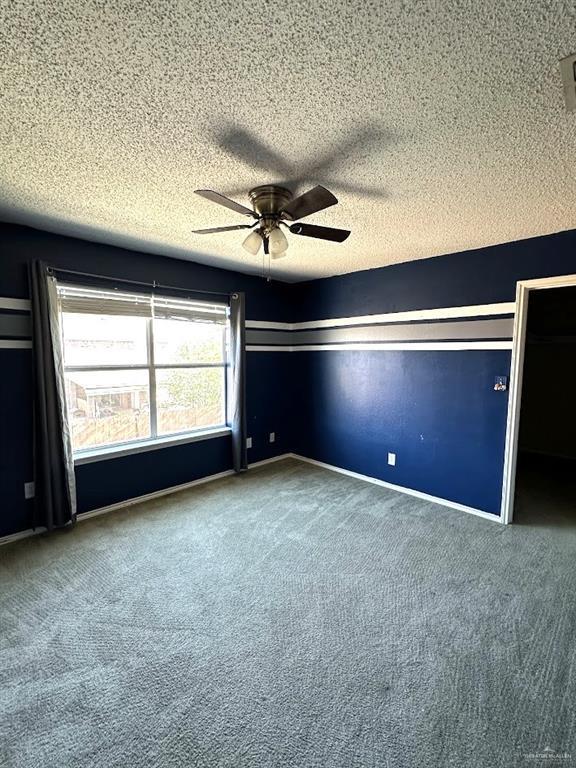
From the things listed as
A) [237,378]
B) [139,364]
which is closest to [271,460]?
[237,378]

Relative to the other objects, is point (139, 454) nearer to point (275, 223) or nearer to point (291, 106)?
point (275, 223)

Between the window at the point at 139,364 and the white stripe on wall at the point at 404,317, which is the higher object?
the white stripe on wall at the point at 404,317

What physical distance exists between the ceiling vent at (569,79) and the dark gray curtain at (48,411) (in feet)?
10.6

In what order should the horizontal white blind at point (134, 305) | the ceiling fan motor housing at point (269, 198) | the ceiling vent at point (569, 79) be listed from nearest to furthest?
the ceiling vent at point (569, 79)
the ceiling fan motor housing at point (269, 198)
the horizontal white blind at point (134, 305)

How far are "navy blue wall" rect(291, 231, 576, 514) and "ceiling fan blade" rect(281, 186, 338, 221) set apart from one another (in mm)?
2005

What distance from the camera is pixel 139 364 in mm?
3387

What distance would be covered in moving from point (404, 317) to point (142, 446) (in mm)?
2986

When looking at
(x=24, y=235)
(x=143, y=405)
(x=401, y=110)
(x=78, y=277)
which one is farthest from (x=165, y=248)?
(x=401, y=110)

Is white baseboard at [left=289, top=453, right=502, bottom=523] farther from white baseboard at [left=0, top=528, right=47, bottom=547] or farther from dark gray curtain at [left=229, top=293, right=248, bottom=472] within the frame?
white baseboard at [left=0, top=528, right=47, bottom=547]

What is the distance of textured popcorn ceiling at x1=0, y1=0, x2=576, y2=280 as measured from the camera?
0.98 meters

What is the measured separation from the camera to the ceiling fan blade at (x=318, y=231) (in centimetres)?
183

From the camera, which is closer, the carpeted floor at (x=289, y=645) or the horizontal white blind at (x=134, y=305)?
the carpeted floor at (x=289, y=645)

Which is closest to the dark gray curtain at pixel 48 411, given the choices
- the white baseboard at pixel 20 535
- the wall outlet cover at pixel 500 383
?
the white baseboard at pixel 20 535

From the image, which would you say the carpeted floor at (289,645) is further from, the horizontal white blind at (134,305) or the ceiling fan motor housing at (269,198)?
the ceiling fan motor housing at (269,198)
